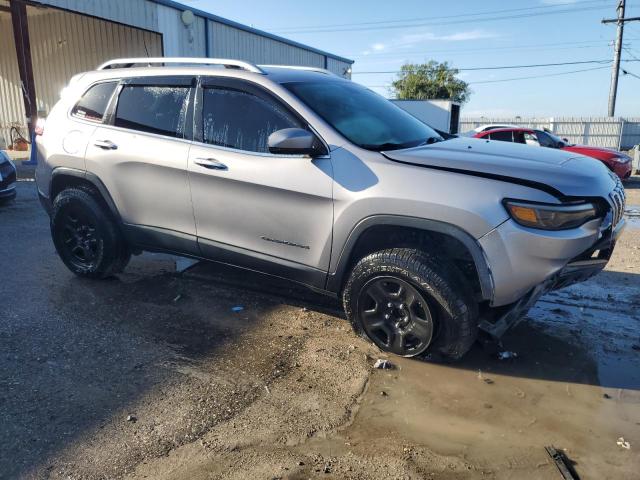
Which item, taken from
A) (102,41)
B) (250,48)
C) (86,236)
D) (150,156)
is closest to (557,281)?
(150,156)

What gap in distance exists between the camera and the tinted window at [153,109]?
4.09 m

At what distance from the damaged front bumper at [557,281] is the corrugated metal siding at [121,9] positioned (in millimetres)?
13644


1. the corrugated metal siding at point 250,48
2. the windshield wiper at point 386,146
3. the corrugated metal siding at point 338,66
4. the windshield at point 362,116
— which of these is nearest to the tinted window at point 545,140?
the windshield at point 362,116

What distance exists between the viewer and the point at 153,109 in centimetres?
423

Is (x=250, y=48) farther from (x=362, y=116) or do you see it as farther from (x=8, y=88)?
(x=362, y=116)

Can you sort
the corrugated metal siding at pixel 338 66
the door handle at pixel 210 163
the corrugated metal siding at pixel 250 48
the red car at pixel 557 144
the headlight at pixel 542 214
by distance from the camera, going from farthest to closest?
the corrugated metal siding at pixel 338 66 → the corrugated metal siding at pixel 250 48 → the red car at pixel 557 144 → the door handle at pixel 210 163 → the headlight at pixel 542 214

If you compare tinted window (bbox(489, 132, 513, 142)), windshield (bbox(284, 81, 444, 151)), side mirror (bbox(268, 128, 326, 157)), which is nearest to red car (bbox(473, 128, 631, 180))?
tinted window (bbox(489, 132, 513, 142))

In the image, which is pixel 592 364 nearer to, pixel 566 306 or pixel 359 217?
pixel 566 306

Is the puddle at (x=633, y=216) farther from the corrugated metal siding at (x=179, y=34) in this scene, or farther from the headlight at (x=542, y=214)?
the corrugated metal siding at (x=179, y=34)

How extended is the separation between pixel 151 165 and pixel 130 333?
1351 millimetres

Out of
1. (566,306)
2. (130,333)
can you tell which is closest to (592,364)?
(566,306)

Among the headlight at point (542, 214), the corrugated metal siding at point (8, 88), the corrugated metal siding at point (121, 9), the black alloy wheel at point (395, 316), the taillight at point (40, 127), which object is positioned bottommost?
the black alloy wheel at point (395, 316)

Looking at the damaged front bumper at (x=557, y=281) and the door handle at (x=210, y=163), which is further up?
the door handle at (x=210, y=163)

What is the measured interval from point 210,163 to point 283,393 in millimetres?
1782
